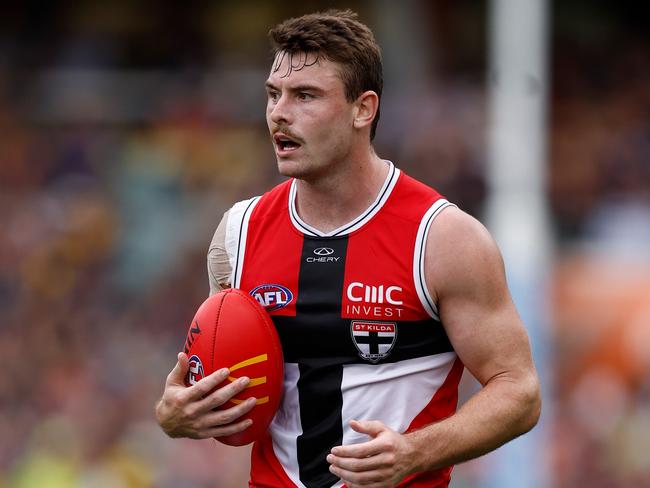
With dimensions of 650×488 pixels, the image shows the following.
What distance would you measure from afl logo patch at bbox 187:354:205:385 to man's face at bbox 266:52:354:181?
2.14 feet

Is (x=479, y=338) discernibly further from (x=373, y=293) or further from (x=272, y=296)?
(x=272, y=296)

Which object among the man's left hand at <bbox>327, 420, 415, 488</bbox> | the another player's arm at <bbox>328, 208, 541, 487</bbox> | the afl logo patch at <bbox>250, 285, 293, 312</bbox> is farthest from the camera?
the afl logo patch at <bbox>250, 285, 293, 312</bbox>

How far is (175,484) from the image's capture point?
9773 millimetres

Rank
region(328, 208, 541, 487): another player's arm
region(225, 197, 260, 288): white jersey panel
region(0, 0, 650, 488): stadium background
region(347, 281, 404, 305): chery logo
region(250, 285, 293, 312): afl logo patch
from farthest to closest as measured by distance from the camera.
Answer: region(0, 0, 650, 488): stadium background → region(225, 197, 260, 288): white jersey panel → region(250, 285, 293, 312): afl logo patch → region(347, 281, 404, 305): chery logo → region(328, 208, 541, 487): another player's arm

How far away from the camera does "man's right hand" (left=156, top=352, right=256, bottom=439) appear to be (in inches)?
154

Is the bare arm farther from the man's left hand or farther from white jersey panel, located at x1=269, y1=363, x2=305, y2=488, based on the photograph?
white jersey panel, located at x1=269, y1=363, x2=305, y2=488

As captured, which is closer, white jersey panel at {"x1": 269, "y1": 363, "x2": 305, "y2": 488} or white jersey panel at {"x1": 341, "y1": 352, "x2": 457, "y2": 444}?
white jersey panel at {"x1": 341, "y1": 352, "x2": 457, "y2": 444}

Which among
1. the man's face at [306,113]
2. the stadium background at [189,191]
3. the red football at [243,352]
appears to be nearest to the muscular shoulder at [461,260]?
the man's face at [306,113]

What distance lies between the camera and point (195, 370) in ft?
13.2

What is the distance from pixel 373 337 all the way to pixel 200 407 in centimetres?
58

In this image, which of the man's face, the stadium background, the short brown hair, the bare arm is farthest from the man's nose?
the stadium background

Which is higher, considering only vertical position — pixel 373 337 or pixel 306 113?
pixel 306 113

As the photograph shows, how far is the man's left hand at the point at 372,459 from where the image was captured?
140 inches

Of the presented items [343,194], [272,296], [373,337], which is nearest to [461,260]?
[373,337]
